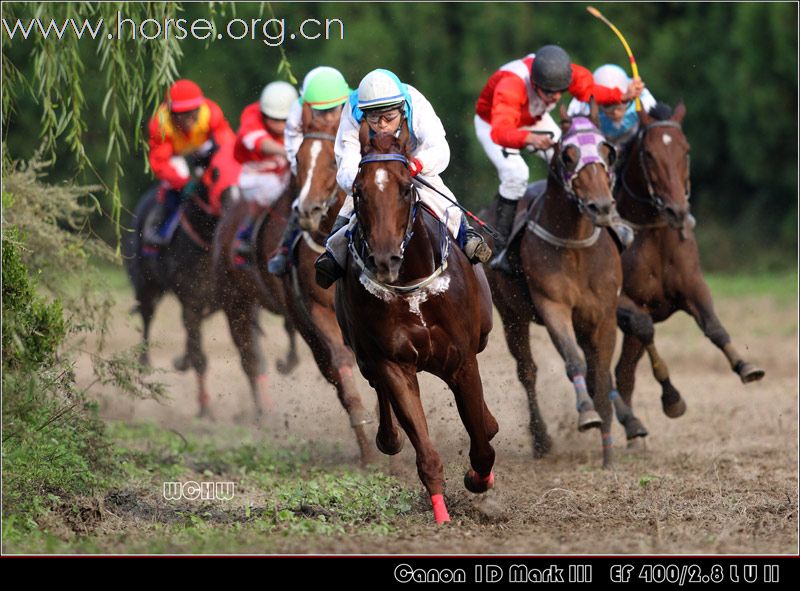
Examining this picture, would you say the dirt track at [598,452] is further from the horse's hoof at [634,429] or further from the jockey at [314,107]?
the jockey at [314,107]

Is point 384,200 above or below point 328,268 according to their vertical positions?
above

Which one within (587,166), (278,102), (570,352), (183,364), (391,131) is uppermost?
(391,131)

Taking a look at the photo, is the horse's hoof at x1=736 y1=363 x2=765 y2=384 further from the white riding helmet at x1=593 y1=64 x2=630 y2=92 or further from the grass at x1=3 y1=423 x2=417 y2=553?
the grass at x1=3 y1=423 x2=417 y2=553

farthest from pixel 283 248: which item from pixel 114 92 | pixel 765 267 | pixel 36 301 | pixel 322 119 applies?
pixel 765 267

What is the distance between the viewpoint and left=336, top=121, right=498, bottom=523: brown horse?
5.94 meters

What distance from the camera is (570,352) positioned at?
8.35m

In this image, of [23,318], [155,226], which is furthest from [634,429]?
[155,226]

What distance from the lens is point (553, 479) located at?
8.23 metres

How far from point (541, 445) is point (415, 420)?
3.26 metres

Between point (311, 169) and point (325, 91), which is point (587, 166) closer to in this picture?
point (311, 169)

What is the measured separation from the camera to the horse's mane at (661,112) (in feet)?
30.6

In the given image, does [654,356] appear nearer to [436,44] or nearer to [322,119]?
[322,119]

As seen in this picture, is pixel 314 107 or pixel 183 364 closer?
pixel 314 107

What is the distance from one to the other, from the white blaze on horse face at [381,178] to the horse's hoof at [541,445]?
4.10 m
